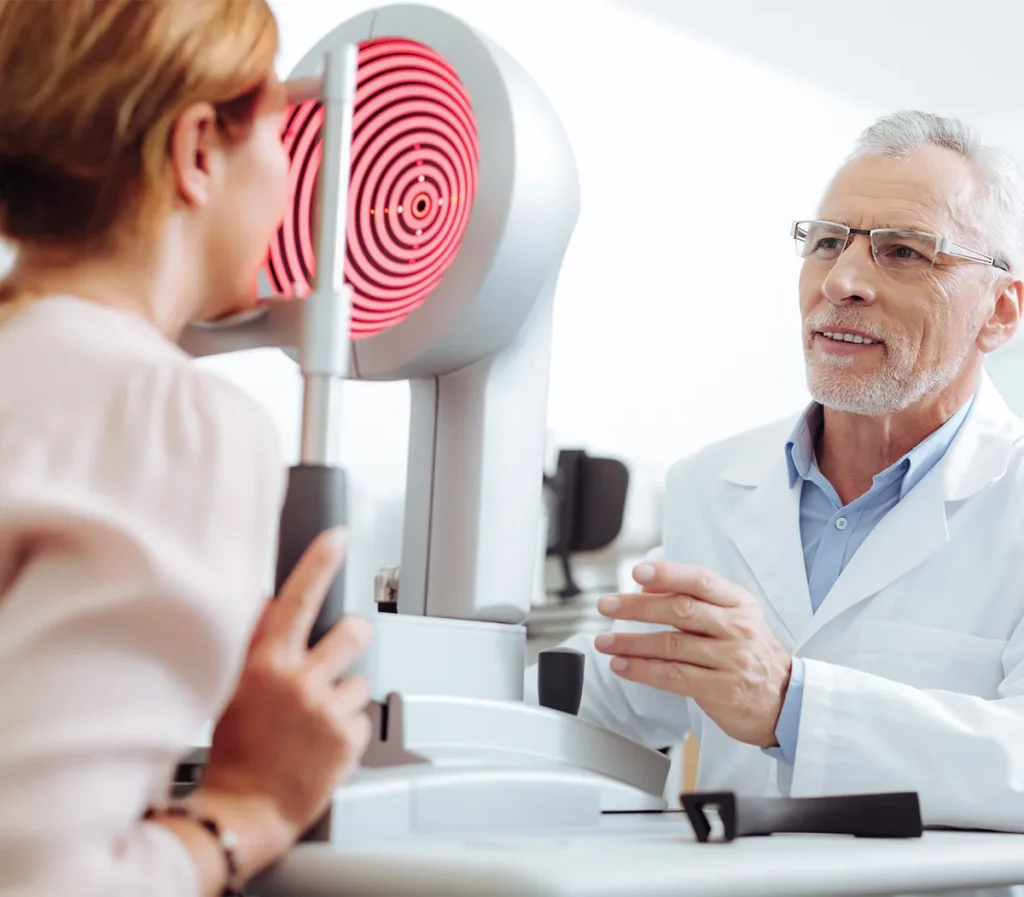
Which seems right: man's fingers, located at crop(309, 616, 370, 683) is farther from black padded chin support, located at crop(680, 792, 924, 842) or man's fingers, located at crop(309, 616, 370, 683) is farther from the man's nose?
the man's nose

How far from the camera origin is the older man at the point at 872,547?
978mm

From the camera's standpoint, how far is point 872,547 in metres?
1.31

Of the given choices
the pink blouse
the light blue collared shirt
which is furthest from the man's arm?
the pink blouse

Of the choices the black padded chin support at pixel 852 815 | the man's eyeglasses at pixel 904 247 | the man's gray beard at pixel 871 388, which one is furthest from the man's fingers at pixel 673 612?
the man's eyeglasses at pixel 904 247

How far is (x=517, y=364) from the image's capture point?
0.90 metres

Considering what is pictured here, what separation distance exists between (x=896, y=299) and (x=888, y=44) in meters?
2.13

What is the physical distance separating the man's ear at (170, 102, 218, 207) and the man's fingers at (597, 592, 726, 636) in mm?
457

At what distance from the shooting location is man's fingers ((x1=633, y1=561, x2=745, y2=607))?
3.09 feet

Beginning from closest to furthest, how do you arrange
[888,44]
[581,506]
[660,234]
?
[581,506] → [660,234] → [888,44]

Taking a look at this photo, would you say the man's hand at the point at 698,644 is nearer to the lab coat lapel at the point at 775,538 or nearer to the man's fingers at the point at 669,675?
the man's fingers at the point at 669,675

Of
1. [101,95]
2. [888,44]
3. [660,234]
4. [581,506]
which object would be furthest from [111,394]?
[888,44]

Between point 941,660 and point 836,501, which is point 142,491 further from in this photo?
point 836,501

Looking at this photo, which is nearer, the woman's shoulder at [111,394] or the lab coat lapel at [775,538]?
the woman's shoulder at [111,394]

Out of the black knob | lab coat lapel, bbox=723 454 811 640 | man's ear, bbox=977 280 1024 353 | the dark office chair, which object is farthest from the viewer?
the dark office chair
